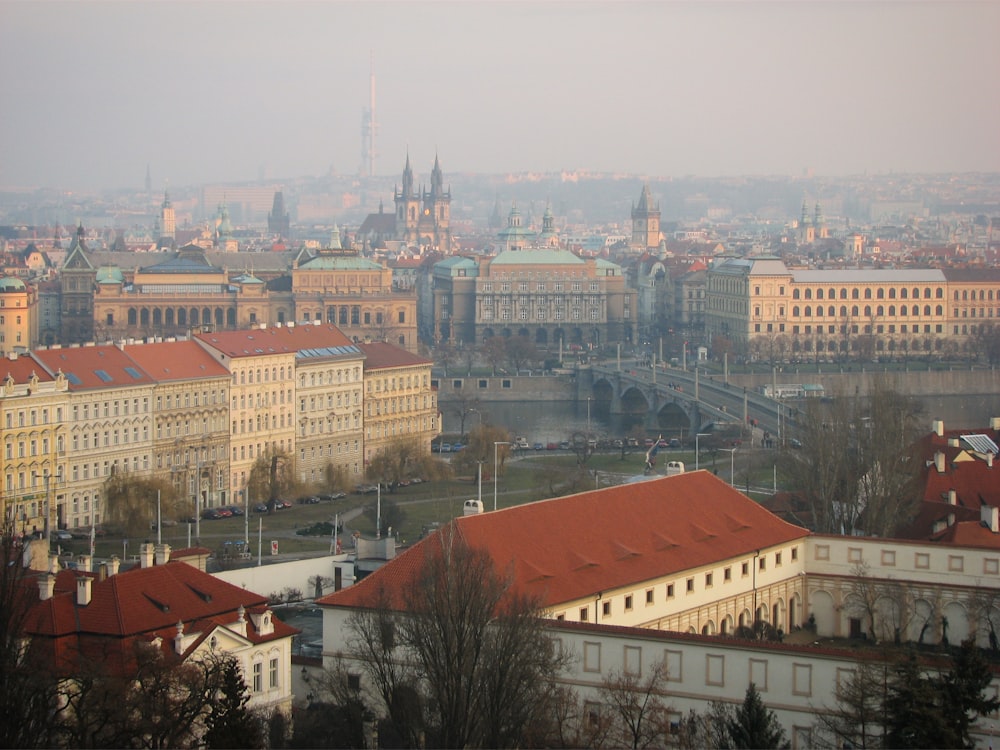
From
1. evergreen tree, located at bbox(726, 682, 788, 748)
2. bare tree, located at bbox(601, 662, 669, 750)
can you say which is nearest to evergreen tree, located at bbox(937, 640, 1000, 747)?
evergreen tree, located at bbox(726, 682, 788, 748)

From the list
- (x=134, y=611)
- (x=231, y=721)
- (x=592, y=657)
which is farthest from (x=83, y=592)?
(x=592, y=657)

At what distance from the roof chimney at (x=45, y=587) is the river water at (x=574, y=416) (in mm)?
48179

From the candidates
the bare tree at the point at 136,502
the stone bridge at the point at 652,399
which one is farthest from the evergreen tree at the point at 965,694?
the stone bridge at the point at 652,399

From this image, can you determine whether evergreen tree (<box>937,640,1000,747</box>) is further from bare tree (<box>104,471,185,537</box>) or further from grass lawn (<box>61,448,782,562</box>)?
bare tree (<box>104,471,185,537</box>)

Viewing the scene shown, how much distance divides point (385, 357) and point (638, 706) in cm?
4136

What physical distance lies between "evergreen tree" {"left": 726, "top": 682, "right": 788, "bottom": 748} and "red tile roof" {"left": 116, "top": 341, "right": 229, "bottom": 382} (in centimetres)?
3325

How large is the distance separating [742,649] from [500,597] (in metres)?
3.46

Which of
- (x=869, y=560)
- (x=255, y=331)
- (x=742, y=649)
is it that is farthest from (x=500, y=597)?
(x=255, y=331)

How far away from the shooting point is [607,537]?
3675cm

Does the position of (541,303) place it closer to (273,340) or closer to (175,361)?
(273,340)

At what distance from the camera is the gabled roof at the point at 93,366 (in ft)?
187

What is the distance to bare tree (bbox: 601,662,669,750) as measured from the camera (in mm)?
29828

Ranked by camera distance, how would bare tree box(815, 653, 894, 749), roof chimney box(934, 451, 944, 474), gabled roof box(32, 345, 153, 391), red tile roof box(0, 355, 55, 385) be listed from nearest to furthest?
bare tree box(815, 653, 894, 749)
roof chimney box(934, 451, 944, 474)
red tile roof box(0, 355, 55, 385)
gabled roof box(32, 345, 153, 391)

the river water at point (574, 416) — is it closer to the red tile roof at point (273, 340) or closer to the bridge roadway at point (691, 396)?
the bridge roadway at point (691, 396)
